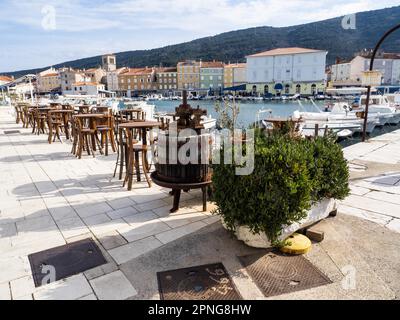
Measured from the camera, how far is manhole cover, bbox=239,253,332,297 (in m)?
2.30

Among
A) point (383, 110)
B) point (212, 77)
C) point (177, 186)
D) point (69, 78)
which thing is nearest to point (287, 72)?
point (212, 77)

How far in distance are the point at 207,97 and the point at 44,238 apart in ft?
264

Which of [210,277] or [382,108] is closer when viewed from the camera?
[210,277]

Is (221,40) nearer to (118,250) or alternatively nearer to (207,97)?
(207,97)

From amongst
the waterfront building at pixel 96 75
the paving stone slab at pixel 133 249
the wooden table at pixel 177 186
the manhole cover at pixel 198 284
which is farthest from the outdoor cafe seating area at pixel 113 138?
the waterfront building at pixel 96 75

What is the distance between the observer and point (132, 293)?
2.23 meters

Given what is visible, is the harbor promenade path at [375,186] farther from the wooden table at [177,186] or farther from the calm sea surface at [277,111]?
the calm sea surface at [277,111]

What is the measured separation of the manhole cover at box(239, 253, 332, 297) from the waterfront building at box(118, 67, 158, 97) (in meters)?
92.3

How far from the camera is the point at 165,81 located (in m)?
92.3

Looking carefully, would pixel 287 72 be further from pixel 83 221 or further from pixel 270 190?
pixel 270 190

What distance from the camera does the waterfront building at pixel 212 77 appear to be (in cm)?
8550

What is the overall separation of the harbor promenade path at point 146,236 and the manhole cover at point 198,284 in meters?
0.07

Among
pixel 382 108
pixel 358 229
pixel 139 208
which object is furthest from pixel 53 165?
pixel 382 108

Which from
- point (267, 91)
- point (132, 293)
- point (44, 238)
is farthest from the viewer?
point (267, 91)
